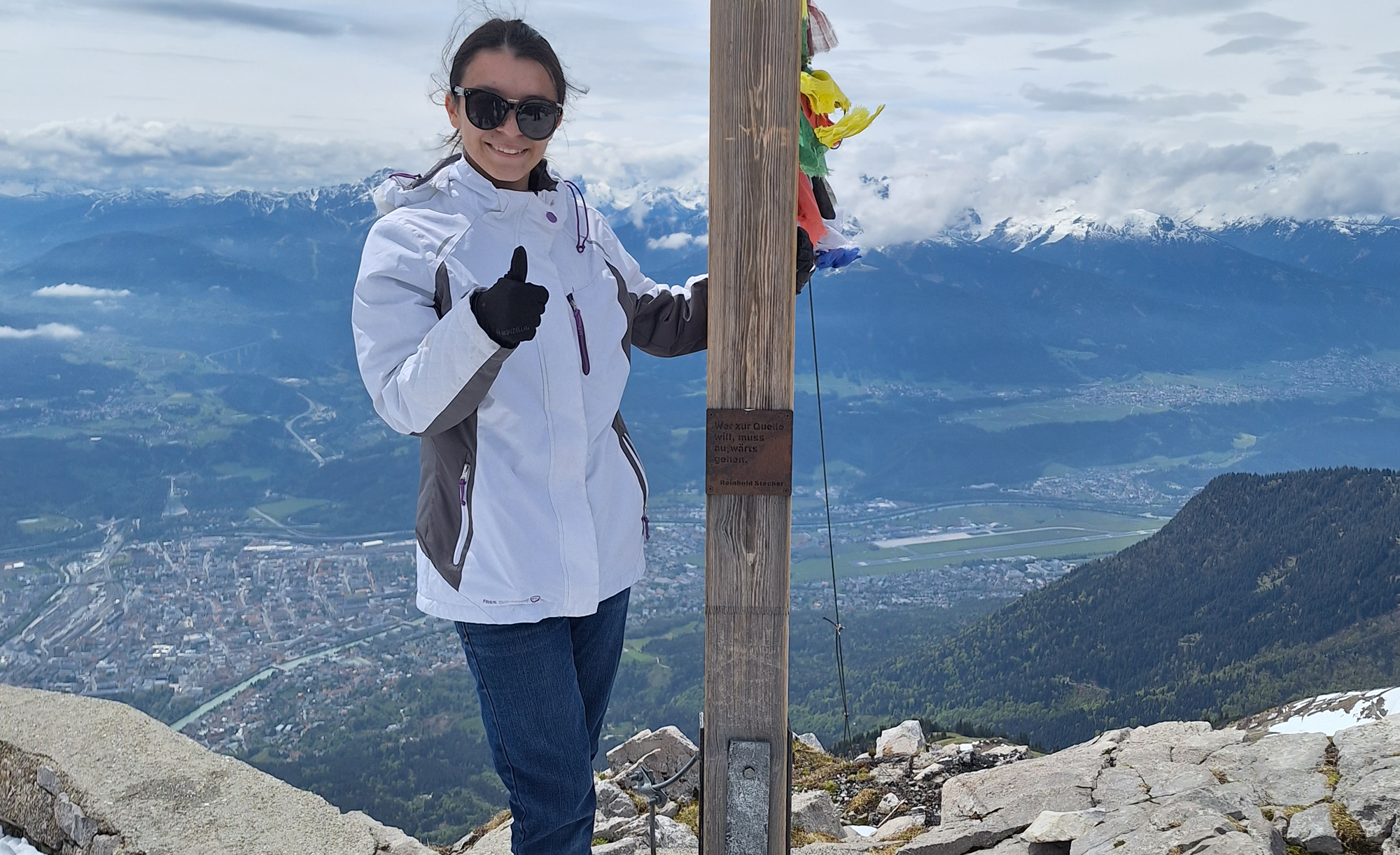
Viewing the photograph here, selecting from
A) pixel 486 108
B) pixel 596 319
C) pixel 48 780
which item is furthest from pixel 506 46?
pixel 48 780

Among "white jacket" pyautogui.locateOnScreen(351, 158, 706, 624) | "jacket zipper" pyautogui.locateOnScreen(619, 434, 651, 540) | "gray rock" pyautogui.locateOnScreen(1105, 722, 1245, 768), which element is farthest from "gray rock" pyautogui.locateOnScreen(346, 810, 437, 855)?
"gray rock" pyautogui.locateOnScreen(1105, 722, 1245, 768)

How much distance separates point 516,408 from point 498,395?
47mm

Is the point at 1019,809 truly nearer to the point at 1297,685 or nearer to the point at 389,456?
the point at 1297,685

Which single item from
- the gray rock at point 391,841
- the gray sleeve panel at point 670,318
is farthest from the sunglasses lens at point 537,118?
the gray rock at point 391,841

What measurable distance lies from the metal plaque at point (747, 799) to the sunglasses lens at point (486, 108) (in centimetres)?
158

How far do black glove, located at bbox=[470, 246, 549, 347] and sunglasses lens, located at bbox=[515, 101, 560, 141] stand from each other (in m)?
0.41

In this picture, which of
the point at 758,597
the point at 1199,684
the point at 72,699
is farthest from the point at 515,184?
the point at 1199,684

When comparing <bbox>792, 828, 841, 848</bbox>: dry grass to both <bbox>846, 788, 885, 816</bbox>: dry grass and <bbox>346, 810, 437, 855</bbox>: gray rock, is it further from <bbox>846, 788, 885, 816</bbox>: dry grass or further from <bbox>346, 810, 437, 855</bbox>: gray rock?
<bbox>346, 810, 437, 855</bbox>: gray rock

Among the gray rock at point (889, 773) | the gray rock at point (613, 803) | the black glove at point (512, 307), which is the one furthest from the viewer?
the gray rock at point (889, 773)

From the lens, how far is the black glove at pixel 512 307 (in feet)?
6.19

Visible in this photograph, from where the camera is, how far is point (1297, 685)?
3894 centimetres

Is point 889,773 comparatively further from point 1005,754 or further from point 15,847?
point 15,847

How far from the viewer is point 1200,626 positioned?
61.2 m

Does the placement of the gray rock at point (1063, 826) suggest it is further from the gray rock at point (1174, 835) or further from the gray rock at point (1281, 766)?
the gray rock at point (1281, 766)
